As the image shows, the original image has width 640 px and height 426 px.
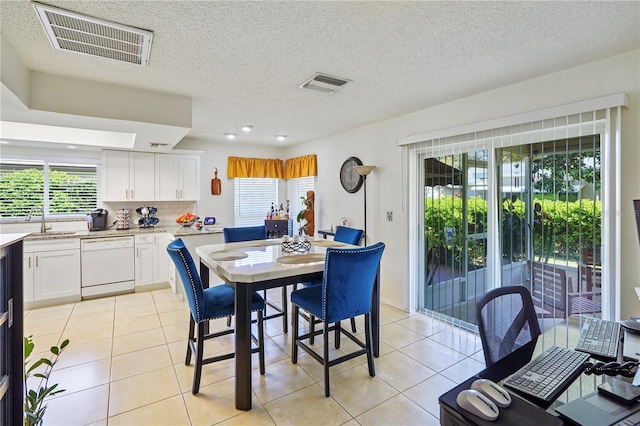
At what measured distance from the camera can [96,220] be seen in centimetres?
447

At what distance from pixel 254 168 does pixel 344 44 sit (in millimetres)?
4086

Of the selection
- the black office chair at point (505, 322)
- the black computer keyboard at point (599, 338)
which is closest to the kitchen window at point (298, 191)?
the black office chair at point (505, 322)

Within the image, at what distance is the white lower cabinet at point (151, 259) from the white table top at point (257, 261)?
2051mm

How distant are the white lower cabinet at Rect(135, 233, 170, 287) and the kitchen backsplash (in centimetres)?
63

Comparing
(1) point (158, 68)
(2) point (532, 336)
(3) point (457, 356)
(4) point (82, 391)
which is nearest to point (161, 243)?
(4) point (82, 391)

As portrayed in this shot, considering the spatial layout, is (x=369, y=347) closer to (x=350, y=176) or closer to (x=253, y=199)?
(x=350, y=176)

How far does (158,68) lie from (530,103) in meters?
3.01

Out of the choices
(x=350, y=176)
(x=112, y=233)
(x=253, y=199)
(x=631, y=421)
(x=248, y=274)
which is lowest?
(x=631, y=421)

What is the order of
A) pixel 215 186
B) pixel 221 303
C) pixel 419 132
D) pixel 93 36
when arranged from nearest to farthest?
pixel 93 36 < pixel 221 303 < pixel 419 132 < pixel 215 186

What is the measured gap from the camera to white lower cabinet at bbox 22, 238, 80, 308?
12.4ft

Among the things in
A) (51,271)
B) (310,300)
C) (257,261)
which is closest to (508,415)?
(310,300)

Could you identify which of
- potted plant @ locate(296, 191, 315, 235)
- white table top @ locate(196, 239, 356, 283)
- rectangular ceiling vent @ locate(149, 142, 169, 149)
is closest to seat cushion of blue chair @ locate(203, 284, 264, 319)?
white table top @ locate(196, 239, 356, 283)

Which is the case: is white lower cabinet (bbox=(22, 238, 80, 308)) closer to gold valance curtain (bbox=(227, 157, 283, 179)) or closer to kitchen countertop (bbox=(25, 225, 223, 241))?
kitchen countertop (bbox=(25, 225, 223, 241))

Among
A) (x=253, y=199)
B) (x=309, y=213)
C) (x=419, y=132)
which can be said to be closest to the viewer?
(x=419, y=132)
